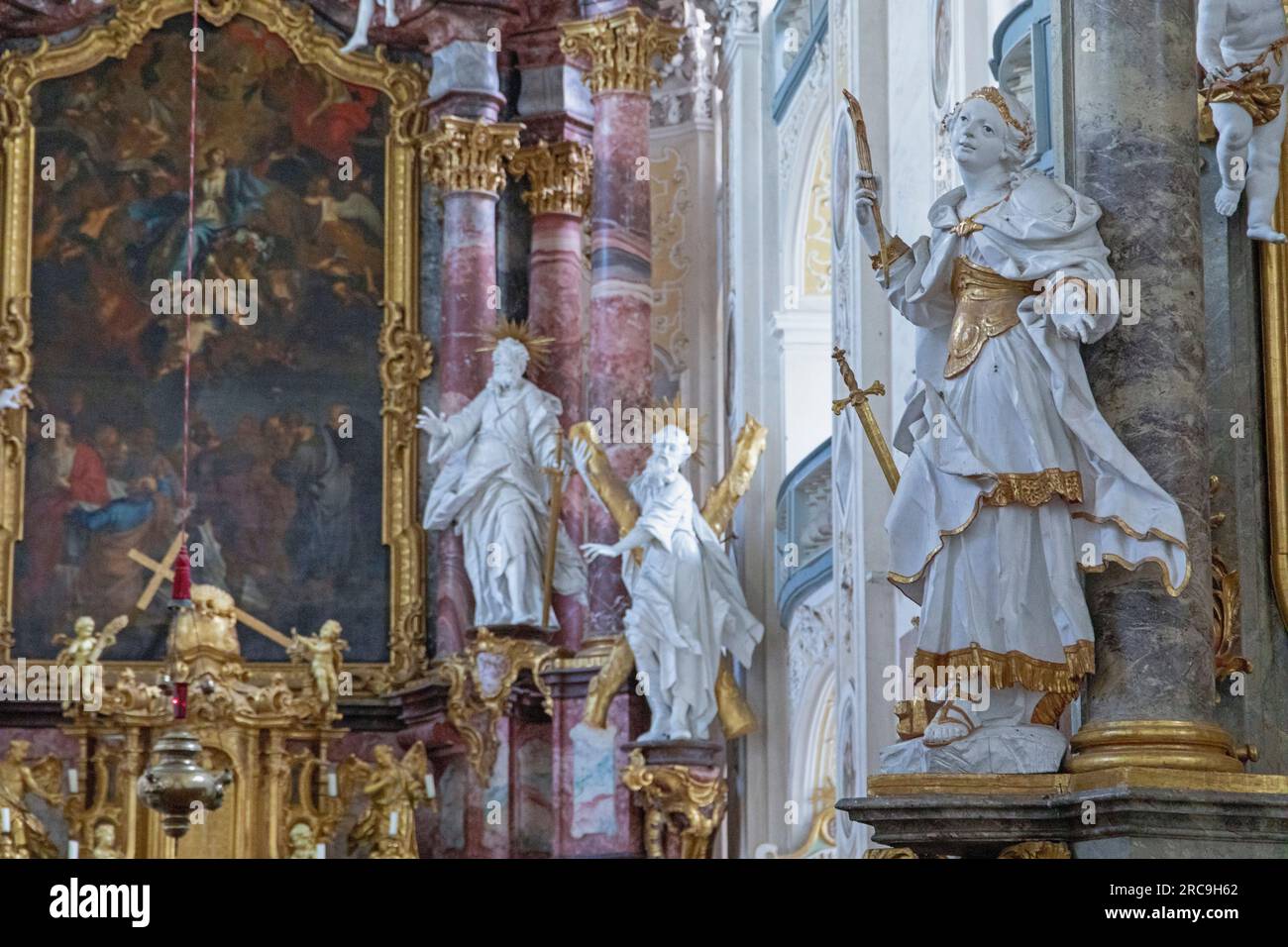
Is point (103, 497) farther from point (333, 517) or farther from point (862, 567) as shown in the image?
point (862, 567)

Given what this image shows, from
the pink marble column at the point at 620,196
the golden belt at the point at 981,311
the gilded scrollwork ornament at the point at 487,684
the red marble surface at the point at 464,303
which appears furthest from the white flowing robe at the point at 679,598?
the golden belt at the point at 981,311

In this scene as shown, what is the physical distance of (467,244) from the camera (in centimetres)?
2188

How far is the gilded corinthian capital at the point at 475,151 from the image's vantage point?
2177 cm

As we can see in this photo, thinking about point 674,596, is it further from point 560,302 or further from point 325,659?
point 560,302

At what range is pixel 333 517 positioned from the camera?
72.4ft

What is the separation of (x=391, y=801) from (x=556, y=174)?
18.0 feet

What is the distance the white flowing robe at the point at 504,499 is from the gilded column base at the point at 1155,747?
37.1 ft

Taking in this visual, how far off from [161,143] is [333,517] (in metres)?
3.55

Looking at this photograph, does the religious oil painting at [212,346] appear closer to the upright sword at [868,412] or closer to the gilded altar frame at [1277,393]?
the upright sword at [868,412]

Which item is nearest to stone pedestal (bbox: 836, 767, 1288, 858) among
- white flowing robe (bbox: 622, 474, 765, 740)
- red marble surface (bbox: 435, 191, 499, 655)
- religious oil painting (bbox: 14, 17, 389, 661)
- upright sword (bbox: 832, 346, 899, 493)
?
upright sword (bbox: 832, 346, 899, 493)

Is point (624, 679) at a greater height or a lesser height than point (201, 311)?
lesser
